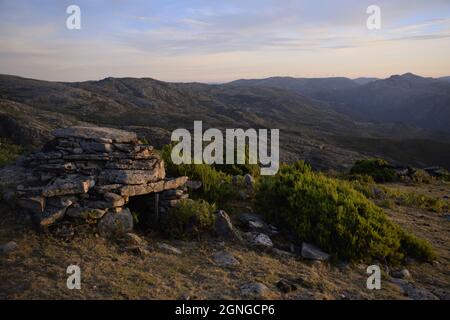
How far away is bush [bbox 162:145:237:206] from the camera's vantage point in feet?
31.5

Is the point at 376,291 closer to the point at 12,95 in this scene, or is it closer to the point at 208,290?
the point at 208,290

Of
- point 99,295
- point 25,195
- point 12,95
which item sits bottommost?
point 99,295

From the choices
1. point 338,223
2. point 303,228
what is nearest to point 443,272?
point 338,223

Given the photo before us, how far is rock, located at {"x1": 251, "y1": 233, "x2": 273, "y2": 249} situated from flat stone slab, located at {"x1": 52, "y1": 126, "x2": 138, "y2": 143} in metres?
3.20

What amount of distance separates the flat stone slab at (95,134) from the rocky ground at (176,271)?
1.78m

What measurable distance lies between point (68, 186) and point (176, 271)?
2.42 m

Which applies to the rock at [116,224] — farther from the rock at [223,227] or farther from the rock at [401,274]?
the rock at [401,274]

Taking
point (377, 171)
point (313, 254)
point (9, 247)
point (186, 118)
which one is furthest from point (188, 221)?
point (186, 118)

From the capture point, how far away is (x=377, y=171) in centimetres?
2095

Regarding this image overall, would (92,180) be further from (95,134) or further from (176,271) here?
(176,271)

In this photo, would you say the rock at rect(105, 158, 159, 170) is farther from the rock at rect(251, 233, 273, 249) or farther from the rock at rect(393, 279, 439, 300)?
the rock at rect(393, 279, 439, 300)

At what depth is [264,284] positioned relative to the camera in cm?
637

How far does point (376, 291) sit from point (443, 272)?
88.3 inches

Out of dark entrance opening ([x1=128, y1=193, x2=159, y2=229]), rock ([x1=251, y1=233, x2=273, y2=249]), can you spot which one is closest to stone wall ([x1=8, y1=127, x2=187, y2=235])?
dark entrance opening ([x1=128, y1=193, x2=159, y2=229])
